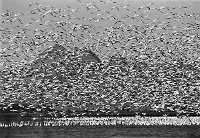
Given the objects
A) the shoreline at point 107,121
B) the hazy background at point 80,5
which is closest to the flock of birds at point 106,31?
the hazy background at point 80,5

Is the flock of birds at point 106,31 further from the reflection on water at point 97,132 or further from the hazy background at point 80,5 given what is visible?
the reflection on water at point 97,132

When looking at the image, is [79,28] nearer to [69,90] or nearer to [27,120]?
[69,90]

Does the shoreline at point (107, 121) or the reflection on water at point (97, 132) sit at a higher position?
the shoreline at point (107, 121)

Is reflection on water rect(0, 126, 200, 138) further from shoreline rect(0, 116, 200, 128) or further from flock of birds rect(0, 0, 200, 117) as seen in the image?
flock of birds rect(0, 0, 200, 117)

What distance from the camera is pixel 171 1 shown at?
4.56 m

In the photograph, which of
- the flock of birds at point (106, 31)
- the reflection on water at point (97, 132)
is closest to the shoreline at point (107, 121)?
the reflection on water at point (97, 132)

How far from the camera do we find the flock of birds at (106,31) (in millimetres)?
4516

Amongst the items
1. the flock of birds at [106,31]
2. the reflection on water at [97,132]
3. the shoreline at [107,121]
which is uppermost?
the flock of birds at [106,31]

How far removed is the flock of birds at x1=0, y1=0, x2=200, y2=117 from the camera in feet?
14.8

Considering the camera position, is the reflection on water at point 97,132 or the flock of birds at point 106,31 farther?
the flock of birds at point 106,31

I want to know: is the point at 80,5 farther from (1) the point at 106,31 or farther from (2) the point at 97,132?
(2) the point at 97,132

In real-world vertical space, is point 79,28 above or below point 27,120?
above

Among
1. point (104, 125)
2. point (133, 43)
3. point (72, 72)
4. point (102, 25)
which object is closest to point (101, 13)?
point (102, 25)

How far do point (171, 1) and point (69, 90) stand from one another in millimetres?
1790
